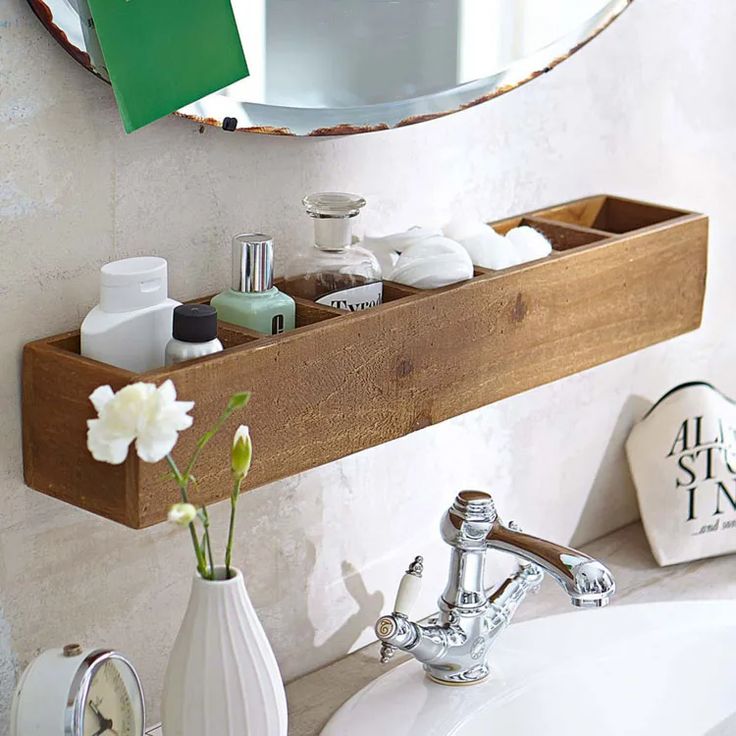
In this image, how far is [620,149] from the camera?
4.11 ft

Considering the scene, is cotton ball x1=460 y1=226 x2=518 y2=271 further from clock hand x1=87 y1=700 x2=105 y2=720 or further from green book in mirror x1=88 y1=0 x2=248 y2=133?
clock hand x1=87 y1=700 x2=105 y2=720

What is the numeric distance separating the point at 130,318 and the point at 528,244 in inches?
14.9

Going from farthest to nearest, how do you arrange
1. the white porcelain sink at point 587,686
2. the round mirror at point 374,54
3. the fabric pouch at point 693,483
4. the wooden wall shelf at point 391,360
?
the fabric pouch at point 693,483, the white porcelain sink at point 587,686, the round mirror at point 374,54, the wooden wall shelf at point 391,360

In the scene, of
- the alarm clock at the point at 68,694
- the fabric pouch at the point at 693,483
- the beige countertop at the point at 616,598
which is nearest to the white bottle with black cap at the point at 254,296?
the alarm clock at the point at 68,694

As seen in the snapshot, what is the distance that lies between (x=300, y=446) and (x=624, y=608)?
0.45 metres

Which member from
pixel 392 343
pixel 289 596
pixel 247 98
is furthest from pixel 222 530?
pixel 247 98

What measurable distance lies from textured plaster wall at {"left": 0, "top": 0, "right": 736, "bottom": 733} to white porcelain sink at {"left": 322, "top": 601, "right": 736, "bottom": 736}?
117mm

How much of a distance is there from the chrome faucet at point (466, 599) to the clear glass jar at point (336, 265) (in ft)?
0.69

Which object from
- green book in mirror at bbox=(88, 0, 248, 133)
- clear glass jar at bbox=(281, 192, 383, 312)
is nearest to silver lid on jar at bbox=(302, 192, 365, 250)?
clear glass jar at bbox=(281, 192, 383, 312)

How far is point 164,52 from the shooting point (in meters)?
0.78

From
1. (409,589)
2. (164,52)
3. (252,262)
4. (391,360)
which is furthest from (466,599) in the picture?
(164,52)

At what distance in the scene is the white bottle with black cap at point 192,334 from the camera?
0.76m

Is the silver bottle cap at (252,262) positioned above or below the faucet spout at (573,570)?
above

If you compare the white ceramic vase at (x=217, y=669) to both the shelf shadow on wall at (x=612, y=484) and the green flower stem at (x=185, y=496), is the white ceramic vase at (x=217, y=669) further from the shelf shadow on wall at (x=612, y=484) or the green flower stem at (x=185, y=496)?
the shelf shadow on wall at (x=612, y=484)
